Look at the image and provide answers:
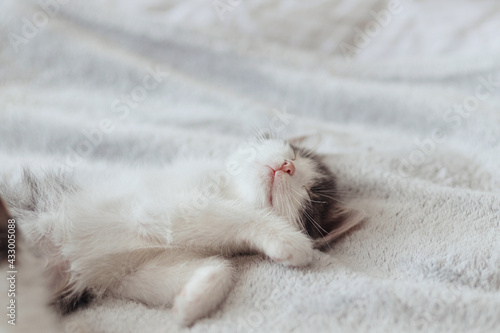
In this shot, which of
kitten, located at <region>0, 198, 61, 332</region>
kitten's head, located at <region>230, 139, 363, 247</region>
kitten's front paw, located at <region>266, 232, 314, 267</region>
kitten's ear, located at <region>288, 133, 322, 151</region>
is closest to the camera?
kitten, located at <region>0, 198, 61, 332</region>

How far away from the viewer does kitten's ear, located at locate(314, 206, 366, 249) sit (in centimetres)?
103

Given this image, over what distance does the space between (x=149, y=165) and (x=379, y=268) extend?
776mm

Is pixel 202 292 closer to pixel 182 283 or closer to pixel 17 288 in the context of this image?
pixel 182 283

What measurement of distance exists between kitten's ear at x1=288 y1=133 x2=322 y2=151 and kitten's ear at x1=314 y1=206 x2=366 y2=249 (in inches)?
11.1

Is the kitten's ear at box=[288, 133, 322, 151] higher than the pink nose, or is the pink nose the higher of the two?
the kitten's ear at box=[288, 133, 322, 151]

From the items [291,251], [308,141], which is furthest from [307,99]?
[291,251]

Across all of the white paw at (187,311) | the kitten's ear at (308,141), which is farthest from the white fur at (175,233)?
the kitten's ear at (308,141)

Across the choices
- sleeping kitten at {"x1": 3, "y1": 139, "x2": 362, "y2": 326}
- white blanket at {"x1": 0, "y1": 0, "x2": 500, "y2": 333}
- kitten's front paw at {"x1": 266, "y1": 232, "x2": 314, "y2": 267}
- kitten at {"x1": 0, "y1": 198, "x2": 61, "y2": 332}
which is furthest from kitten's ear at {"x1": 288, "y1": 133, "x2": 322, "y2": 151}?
kitten at {"x1": 0, "y1": 198, "x2": 61, "y2": 332}

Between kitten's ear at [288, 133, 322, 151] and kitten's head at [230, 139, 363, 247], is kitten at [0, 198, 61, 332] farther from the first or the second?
kitten's ear at [288, 133, 322, 151]

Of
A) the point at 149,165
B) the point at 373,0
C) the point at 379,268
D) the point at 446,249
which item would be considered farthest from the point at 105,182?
the point at 373,0

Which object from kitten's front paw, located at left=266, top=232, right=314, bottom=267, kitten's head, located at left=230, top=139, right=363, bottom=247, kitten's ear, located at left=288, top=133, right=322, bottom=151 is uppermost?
kitten's ear, located at left=288, top=133, right=322, bottom=151

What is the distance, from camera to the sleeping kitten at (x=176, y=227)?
857 mm

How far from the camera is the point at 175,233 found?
0.92 meters

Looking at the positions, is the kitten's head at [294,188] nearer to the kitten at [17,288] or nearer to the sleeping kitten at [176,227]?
the sleeping kitten at [176,227]
